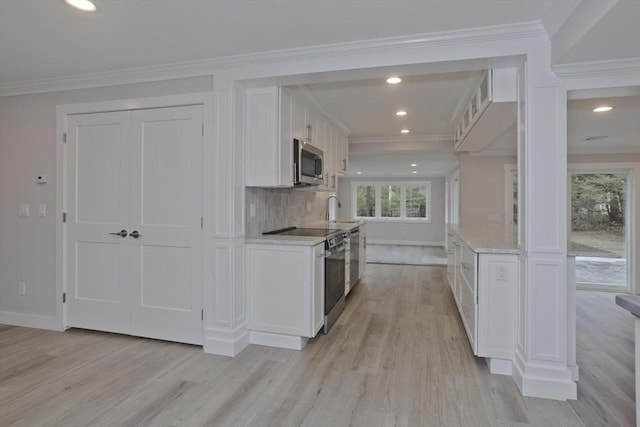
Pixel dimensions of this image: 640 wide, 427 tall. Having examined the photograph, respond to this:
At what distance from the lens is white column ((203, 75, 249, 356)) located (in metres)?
2.86

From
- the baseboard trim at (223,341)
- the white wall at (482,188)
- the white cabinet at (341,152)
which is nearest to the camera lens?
the baseboard trim at (223,341)

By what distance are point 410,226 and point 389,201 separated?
3.39 feet

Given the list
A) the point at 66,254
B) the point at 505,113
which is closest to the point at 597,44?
the point at 505,113

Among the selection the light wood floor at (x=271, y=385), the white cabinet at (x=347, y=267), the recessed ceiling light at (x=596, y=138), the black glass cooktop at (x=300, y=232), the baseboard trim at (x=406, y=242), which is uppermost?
the recessed ceiling light at (x=596, y=138)

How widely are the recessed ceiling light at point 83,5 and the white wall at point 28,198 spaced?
1.45m

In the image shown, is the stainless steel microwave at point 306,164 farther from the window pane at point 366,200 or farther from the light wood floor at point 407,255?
the window pane at point 366,200

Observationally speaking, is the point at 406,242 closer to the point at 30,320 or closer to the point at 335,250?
the point at 335,250

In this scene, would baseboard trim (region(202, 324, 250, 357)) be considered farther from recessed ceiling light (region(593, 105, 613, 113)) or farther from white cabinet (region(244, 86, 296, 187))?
recessed ceiling light (region(593, 105, 613, 113))

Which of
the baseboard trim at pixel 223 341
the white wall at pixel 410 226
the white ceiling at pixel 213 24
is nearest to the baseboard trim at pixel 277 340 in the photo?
the baseboard trim at pixel 223 341

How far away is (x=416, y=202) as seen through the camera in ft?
36.5

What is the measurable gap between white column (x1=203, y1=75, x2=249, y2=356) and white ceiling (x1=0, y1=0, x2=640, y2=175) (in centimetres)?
45

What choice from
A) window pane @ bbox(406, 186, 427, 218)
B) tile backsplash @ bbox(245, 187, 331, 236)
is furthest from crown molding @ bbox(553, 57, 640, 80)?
window pane @ bbox(406, 186, 427, 218)

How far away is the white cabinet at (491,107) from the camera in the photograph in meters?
2.55

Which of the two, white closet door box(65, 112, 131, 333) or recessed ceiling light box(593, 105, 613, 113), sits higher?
recessed ceiling light box(593, 105, 613, 113)
